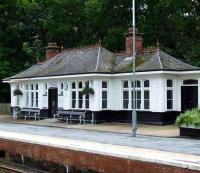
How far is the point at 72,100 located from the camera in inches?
1353

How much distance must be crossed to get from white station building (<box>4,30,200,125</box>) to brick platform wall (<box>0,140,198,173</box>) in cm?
1167

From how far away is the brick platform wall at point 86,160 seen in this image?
13242 mm

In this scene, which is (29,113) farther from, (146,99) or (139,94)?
(146,99)

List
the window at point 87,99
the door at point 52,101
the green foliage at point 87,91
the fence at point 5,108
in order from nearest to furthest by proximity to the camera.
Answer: the green foliage at point 87,91
the window at point 87,99
the door at point 52,101
the fence at point 5,108

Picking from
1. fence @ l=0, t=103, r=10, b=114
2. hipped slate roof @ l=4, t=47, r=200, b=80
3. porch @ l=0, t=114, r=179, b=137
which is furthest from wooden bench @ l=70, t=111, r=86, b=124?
fence @ l=0, t=103, r=10, b=114

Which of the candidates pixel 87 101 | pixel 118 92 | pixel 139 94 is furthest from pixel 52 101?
pixel 139 94

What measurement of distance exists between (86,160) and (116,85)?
1718cm

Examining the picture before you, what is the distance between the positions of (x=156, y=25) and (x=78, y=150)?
107 feet

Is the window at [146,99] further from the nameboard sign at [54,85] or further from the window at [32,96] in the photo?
the window at [32,96]

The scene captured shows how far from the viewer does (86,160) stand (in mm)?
15836

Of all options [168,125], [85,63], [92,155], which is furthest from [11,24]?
[92,155]

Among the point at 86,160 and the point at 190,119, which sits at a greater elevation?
the point at 190,119

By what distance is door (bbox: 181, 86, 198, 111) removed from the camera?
30.4m

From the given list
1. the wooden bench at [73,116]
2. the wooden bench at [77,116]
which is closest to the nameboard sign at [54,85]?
the wooden bench at [73,116]
